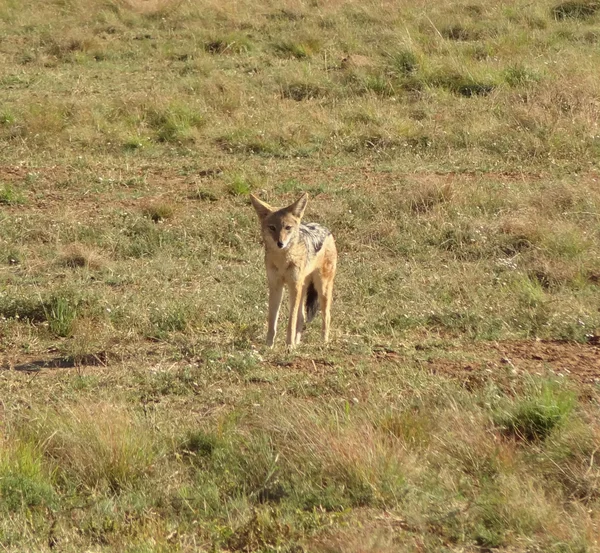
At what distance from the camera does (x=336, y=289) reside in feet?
29.3

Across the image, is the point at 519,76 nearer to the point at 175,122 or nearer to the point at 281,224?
the point at 175,122

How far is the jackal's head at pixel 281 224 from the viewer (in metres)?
7.31

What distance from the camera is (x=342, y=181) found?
1191 centimetres

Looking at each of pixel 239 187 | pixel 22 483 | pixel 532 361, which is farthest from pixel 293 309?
pixel 239 187

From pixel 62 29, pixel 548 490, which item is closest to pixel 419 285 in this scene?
pixel 548 490

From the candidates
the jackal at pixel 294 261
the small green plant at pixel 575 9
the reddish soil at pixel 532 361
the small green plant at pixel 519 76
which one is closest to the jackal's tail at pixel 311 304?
the jackal at pixel 294 261

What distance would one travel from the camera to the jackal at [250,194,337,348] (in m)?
7.40

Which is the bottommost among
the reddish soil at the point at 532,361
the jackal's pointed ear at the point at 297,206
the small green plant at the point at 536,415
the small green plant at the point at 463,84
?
the reddish soil at the point at 532,361

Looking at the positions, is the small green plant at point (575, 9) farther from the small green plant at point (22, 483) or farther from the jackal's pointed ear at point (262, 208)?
the small green plant at point (22, 483)

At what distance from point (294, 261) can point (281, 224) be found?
29 centimetres

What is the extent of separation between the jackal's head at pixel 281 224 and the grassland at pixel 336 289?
79 cm

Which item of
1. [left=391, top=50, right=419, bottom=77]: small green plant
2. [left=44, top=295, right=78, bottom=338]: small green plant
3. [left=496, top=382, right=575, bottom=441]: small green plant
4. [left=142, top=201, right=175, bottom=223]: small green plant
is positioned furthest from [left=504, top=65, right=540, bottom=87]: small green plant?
[left=496, top=382, right=575, bottom=441]: small green plant

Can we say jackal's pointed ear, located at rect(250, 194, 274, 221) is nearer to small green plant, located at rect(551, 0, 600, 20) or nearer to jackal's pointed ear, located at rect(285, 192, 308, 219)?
jackal's pointed ear, located at rect(285, 192, 308, 219)

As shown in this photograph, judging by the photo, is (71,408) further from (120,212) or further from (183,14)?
(183,14)
